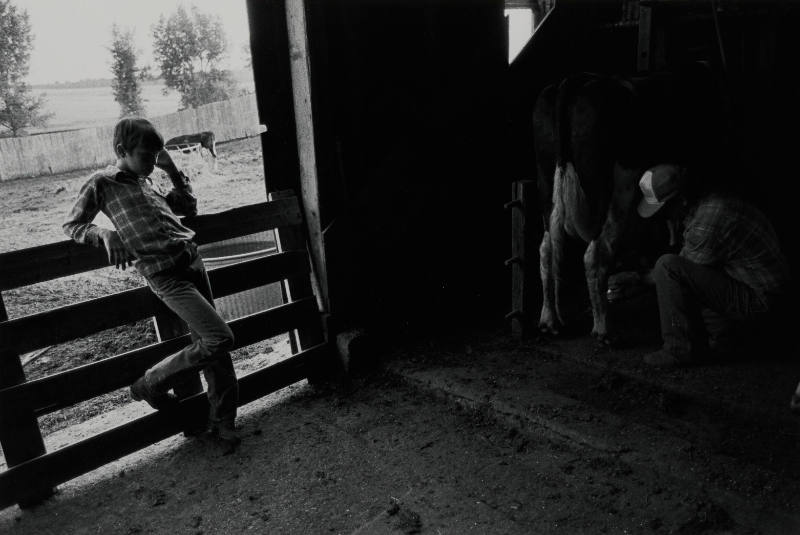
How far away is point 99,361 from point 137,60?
691cm

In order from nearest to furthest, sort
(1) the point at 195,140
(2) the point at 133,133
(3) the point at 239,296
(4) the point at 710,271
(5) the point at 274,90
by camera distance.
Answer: (2) the point at 133,133
(4) the point at 710,271
(5) the point at 274,90
(3) the point at 239,296
(1) the point at 195,140

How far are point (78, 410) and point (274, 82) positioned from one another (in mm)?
3079

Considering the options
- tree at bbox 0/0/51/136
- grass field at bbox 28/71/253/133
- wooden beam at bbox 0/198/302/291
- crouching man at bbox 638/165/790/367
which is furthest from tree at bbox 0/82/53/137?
crouching man at bbox 638/165/790/367

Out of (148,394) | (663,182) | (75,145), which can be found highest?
(75,145)

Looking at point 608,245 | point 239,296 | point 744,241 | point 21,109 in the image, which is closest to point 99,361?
point 608,245

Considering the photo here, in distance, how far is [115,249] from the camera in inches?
116

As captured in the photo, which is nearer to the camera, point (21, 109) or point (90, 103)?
point (90, 103)

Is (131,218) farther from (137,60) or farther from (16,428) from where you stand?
(137,60)

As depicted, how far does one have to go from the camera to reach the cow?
3990mm

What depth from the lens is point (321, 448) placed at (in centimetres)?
342

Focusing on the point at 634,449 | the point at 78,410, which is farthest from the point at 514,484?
the point at 78,410

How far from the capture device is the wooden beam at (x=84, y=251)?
116 inches

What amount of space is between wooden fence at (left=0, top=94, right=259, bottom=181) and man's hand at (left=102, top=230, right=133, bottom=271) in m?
9.22

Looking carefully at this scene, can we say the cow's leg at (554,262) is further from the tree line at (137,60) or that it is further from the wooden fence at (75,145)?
the wooden fence at (75,145)
